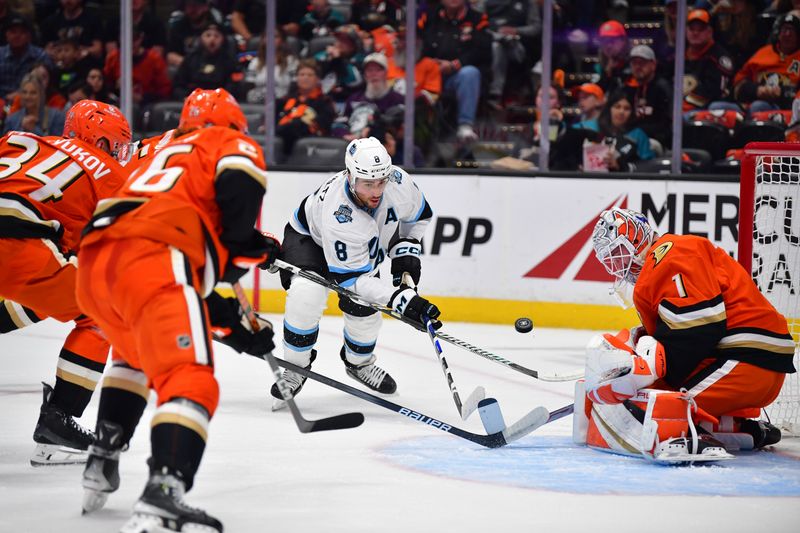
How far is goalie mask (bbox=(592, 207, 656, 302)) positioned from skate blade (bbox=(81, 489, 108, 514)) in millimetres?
1675

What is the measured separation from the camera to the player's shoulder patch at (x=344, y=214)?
13.6ft

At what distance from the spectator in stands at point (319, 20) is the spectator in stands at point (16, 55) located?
1.74 metres

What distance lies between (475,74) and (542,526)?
4.39m

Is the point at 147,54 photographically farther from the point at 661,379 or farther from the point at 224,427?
the point at 661,379

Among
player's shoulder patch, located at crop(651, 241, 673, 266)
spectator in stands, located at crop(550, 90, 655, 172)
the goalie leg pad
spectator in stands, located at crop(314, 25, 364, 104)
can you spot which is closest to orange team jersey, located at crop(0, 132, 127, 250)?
the goalie leg pad

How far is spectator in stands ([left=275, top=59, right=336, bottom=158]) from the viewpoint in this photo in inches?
270

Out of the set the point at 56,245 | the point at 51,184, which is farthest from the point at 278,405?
the point at 51,184

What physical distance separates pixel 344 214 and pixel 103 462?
164 centimetres

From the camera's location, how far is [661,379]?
3525 mm

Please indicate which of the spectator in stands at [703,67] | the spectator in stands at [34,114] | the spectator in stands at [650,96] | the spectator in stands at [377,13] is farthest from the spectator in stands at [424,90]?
the spectator in stands at [34,114]

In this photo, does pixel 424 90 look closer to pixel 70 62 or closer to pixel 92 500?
pixel 70 62

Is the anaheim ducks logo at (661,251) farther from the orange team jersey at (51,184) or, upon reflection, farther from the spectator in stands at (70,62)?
the spectator in stands at (70,62)

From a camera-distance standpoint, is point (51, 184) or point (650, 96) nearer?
point (51, 184)

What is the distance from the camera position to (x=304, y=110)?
6.91 meters
